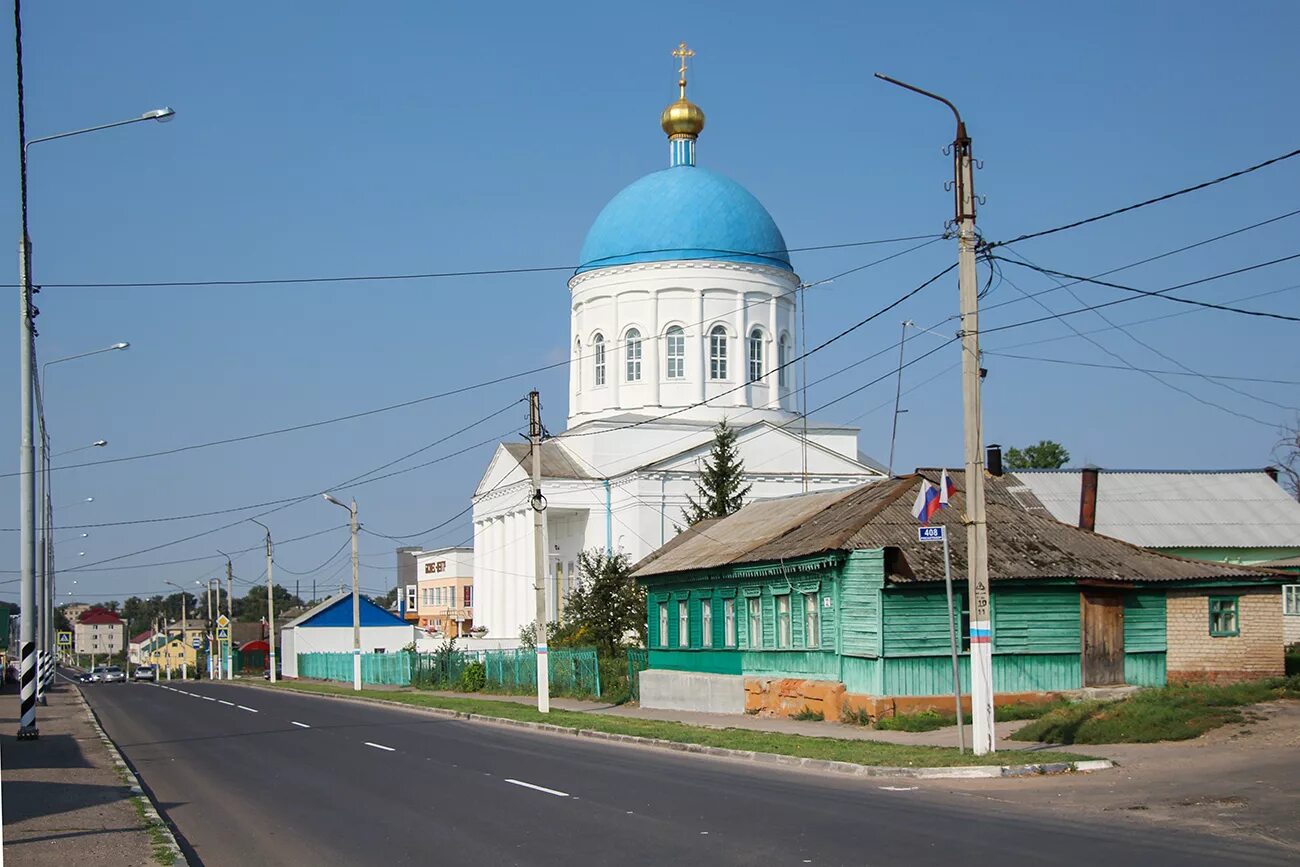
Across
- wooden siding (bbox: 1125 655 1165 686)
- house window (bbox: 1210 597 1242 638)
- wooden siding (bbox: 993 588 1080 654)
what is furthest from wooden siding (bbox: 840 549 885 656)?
house window (bbox: 1210 597 1242 638)

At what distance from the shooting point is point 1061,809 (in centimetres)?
1362

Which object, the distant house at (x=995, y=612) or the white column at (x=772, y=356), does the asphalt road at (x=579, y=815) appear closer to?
the distant house at (x=995, y=612)

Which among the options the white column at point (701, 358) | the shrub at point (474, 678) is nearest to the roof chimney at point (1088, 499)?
the shrub at point (474, 678)

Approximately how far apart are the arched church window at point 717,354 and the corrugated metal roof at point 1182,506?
60.2 ft

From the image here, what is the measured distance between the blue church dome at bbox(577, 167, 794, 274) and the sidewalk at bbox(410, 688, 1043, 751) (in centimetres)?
2611

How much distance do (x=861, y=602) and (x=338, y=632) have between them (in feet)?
199

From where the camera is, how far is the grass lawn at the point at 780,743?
17.6m

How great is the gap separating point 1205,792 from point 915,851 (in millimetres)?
4572

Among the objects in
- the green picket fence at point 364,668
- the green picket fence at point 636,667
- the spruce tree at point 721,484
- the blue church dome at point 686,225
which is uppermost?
the blue church dome at point 686,225

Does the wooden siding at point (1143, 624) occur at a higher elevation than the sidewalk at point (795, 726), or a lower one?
higher

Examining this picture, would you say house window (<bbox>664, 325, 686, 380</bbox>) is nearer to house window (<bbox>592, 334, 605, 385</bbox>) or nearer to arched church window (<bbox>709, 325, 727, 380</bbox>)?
arched church window (<bbox>709, 325, 727, 380</bbox>)

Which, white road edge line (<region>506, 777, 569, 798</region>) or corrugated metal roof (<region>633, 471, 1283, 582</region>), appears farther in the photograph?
corrugated metal roof (<region>633, 471, 1283, 582</region>)

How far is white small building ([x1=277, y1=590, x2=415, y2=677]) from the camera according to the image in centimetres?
7950

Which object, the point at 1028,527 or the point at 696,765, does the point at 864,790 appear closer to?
the point at 696,765
